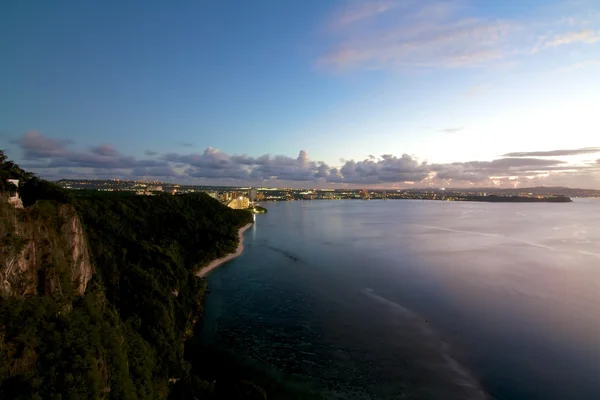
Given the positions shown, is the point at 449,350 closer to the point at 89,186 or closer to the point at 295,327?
the point at 295,327

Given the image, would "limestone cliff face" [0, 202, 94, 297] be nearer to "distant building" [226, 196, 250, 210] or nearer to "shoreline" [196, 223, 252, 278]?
"shoreline" [196, 223, 252, 278]

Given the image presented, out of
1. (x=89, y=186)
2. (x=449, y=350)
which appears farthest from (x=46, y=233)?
(x=89, y=186)

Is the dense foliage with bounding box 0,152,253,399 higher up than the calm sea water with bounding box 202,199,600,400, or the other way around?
the dense foliage with bounding box 0,152,253,399

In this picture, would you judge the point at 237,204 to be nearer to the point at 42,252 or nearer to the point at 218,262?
the point at 218,262

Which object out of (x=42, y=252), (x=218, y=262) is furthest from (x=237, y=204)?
(x=42, y=252)

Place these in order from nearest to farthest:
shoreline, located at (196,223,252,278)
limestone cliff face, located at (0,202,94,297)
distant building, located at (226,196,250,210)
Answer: limestone cliff face, located at (0,202,94,297) < shoreline, located at (196,223,252,278) < distant building, located at (226,196,250,210)

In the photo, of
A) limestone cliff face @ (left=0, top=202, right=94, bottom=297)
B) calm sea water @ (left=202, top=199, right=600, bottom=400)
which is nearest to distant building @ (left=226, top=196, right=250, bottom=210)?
calm sea water @ (left=202, top=199, right=600, bottom=400)

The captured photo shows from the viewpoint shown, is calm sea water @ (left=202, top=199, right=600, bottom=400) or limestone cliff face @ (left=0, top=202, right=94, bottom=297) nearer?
limestone cliff face @ (left=0, top=202, right=94, bottom=297)
